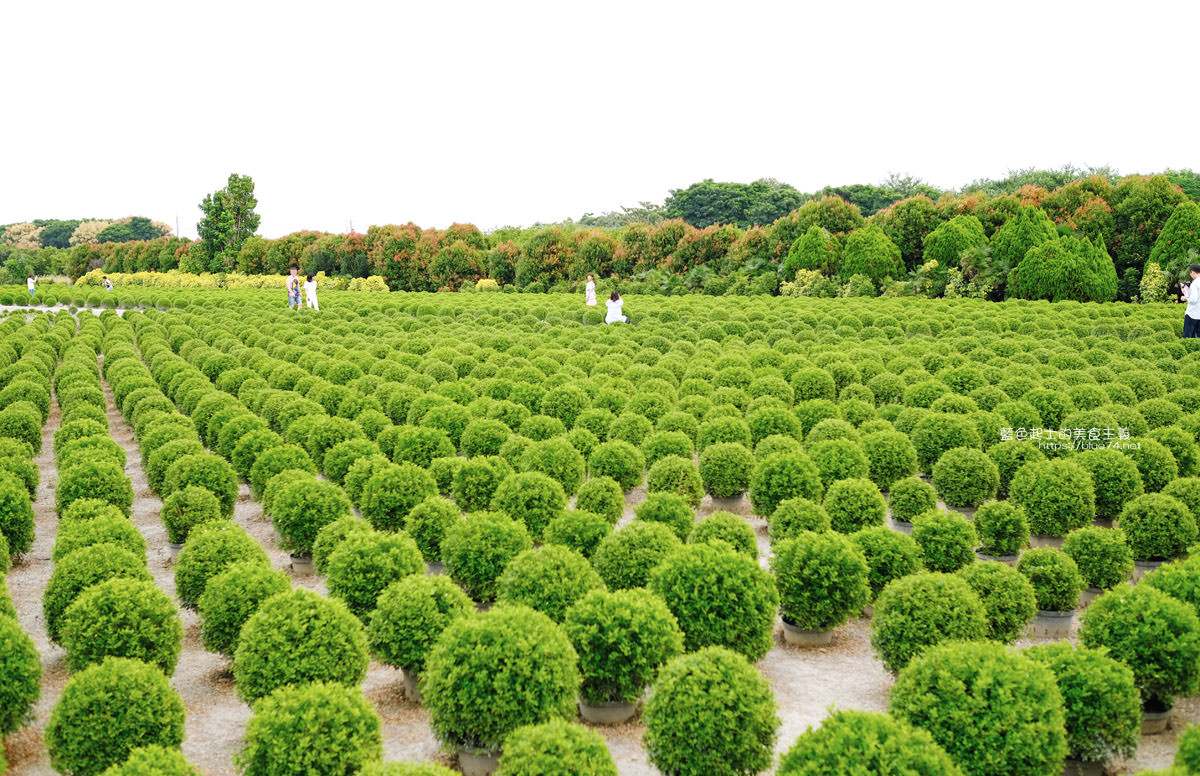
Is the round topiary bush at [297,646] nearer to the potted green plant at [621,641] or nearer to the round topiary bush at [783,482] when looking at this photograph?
the potted green plant at [621,641]

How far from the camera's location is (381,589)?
7812 millimetres

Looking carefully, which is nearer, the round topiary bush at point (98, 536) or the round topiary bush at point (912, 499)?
the round topiary bush at point (98, 536)

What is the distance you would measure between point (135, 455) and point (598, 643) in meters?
13.4

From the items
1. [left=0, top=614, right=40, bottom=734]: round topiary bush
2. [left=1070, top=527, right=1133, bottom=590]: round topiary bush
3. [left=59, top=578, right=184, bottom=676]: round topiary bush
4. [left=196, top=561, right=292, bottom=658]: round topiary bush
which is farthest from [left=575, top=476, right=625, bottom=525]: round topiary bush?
[left=0, top=614, right=40, bottom=734]: round topiary bush

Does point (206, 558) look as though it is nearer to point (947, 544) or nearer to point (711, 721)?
point (711, 721)

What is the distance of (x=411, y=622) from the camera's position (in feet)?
22.5

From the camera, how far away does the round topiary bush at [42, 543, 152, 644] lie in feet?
24.6

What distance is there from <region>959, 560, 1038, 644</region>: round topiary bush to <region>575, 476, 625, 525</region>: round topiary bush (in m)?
3.92

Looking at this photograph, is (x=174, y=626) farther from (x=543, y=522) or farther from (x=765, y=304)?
(x=765, y=304)

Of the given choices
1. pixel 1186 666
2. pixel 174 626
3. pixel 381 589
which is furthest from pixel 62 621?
pixel 1186 666

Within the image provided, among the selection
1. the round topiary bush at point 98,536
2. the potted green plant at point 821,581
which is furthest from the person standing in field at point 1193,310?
the round topiary bush at point 98,536

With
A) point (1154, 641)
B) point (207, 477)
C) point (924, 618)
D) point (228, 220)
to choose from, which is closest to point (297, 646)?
point (924, 618)

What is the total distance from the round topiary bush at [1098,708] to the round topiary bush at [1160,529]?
3.95 metres

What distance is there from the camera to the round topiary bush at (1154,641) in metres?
6.43
